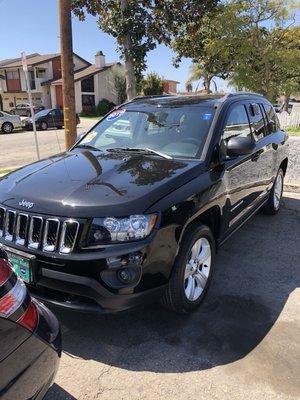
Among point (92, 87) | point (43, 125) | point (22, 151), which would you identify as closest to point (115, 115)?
point (22, 151)

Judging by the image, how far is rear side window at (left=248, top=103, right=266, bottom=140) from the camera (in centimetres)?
507

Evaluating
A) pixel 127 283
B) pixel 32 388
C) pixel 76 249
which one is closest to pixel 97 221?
pixel 76 249

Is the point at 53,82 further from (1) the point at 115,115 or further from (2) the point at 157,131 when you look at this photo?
(2) the point at 157,131

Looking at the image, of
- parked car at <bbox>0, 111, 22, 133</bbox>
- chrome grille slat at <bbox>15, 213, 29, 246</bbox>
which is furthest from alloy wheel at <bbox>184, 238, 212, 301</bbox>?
parked car at <bbox>0, 111, 22, 133</bbox>

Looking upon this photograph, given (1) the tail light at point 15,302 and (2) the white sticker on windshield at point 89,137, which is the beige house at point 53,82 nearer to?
(2) the white sticker on windshield at point 89,137

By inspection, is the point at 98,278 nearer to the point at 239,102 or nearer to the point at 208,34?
the point at 239,102

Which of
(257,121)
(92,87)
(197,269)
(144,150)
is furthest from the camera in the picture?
(92,87)

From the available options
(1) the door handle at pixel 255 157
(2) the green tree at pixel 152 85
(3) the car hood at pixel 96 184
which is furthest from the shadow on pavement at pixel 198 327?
(2) the green tree at pixel 152 85

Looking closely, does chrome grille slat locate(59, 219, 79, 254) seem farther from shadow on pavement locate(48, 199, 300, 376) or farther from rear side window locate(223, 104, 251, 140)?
rear side window locate(223, 104, 251, 140)

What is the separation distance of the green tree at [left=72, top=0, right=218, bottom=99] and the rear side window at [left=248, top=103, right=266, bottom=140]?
6594 millimetres

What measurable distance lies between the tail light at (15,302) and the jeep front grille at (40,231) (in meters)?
0.75

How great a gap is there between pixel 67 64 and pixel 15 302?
643 cm

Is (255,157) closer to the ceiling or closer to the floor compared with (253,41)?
closer to the floor

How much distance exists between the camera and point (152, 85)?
41781 mm
